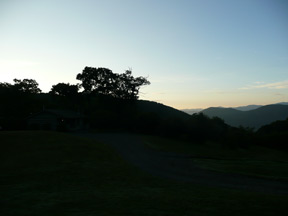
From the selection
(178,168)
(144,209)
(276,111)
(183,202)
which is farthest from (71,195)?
(276,111)

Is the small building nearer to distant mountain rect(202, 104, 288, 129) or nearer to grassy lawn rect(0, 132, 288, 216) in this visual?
grassy lawn rect(0, 132, 288, 216)

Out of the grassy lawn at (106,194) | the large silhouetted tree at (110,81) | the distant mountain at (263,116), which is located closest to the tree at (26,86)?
the large silhouetted tree at (110,81)

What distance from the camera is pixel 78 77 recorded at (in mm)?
63969

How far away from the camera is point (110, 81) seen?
63062 mm

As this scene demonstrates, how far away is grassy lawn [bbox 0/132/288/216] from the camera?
7438 millimetres

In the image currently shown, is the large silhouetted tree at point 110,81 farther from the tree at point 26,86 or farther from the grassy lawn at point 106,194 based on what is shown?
Answer: the grassy lawn at point 106,194

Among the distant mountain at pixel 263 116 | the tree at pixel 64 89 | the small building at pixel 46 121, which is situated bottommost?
the small building at pixel 46 121

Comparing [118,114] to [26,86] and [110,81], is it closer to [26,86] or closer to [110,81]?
[110,81]

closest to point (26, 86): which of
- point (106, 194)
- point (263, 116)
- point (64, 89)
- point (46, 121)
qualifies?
point (64, 89)

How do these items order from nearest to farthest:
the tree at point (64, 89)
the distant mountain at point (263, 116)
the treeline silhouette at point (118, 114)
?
1. the treeline silhouette at point (118, 114)
2. the tree at point (64, 89)
3. the distant mountain at point (263, 116)

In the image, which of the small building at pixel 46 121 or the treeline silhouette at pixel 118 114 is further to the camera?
the small building at pixel 46 121

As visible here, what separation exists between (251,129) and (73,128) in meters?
37.3

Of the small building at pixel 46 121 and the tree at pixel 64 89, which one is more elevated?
the tree at pixel 64 89

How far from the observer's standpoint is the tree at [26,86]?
2279 inches
